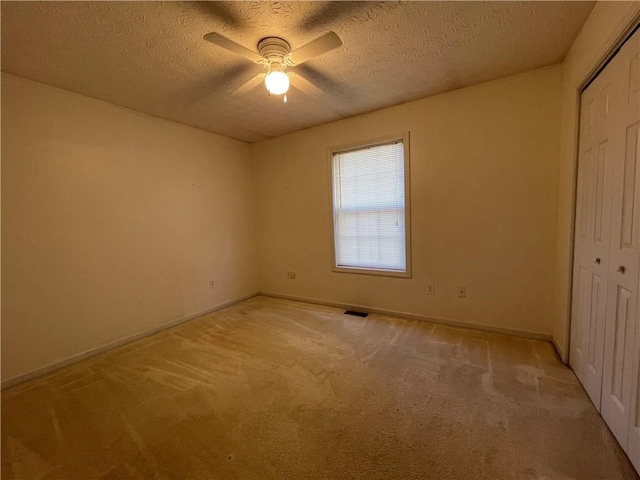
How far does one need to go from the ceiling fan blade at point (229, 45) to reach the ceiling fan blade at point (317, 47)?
0.26 metres

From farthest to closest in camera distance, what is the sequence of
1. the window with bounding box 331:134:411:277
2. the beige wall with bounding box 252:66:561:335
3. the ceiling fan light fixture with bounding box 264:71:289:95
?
the window with bounding box 331:134:411:277 < the beige wall with bounding box 252:66:561:335 < the ceiling fan light fixture with bounding box 264:71:289:95

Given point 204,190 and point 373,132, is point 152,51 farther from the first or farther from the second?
point 373,132

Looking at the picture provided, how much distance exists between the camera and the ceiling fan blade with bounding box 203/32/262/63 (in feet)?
4.93

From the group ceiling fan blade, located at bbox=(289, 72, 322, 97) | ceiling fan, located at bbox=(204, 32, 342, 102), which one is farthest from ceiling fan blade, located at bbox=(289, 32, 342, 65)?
ceiling fan blade, located at bbox=(289, 72, 322, 97)

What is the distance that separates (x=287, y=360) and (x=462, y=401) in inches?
53.9

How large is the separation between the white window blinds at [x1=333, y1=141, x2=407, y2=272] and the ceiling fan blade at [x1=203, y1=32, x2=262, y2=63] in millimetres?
1827

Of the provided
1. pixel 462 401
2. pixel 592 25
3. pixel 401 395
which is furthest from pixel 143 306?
pixel 592 25

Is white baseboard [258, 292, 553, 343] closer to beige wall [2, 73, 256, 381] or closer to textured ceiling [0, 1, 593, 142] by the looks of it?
A: beige wall [2, 73, 256, 381]

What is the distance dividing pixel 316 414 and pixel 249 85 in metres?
2.66

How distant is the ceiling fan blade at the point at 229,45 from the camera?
4.93ft

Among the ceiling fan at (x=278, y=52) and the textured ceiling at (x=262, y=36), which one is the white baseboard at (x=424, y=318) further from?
the ceiling fan at (x=278, y=52)

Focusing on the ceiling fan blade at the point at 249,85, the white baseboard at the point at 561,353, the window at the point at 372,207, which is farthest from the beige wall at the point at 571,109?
the ceiling fan blade at the point at 249,85

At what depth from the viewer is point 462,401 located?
5.91 ft

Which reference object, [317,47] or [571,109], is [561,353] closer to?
[571,109]
